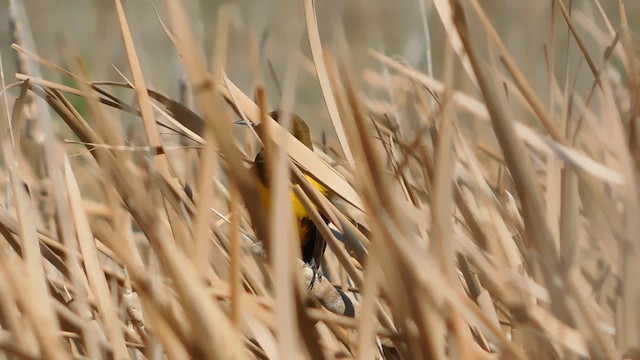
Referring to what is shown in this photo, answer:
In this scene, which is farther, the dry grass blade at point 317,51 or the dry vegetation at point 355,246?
the dry grass blade at point 317,51

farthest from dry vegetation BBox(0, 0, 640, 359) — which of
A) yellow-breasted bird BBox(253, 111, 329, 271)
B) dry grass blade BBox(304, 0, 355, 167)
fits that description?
yellow-breasted bird BBox(253, 111, 329, 271)

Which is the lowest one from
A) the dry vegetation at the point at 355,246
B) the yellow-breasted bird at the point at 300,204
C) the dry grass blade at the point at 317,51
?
the yellow-breasted bird at the point at 300,204

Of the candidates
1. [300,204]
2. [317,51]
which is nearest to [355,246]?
[317,51]

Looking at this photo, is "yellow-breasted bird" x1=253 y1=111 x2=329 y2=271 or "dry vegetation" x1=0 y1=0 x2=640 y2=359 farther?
"yellow-breasted bird" x1=253 y1=111 x2=329 y2=271

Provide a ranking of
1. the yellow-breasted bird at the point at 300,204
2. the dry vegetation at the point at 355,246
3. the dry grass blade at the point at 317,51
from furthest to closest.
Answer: the yellow-breasted bird at the point at 300,204, the dry grass blade at the point at 317,51, the dry vegetation at the point at 355,246

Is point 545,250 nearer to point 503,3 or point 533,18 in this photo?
point 533,18

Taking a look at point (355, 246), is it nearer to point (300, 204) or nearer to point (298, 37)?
point (298, 37)

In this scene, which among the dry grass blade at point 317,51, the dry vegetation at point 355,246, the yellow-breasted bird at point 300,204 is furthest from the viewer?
the yellow-breasted bird at point 300,204

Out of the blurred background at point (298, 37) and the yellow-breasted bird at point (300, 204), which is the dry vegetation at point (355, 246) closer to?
the blurred background at point (298, 37)

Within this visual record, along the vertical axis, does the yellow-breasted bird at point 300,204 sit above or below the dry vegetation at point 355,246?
below

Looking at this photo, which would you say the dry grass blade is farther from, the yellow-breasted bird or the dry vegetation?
the yellow-breasted bird

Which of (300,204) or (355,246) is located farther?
(300,204)

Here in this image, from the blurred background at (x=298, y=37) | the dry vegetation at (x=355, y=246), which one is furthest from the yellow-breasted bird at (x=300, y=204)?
the dry vegetation at (x=355, y=246)

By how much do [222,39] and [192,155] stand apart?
0.46 metres
